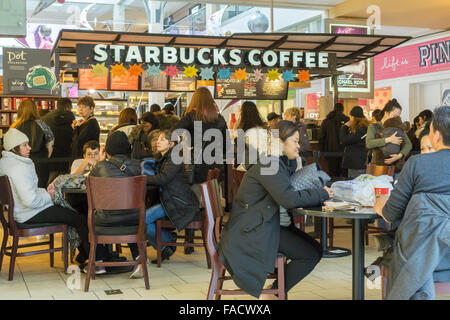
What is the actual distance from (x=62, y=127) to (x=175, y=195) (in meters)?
3.20

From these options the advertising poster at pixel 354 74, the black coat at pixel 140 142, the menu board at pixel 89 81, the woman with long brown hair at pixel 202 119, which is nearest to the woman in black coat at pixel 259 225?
the woman with long brown hair at pixel 202 119

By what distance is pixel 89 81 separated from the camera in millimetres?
10266

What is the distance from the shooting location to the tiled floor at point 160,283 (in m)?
4.66

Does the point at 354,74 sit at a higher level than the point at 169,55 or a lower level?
higher

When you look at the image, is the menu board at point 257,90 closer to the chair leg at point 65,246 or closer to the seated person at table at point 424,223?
the chair leg at point 65,246

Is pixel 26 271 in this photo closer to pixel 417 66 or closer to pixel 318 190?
pixel 318 190

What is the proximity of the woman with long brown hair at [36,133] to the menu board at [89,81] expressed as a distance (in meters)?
2.39

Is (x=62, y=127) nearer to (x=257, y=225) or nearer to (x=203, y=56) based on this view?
(x=203, y=56)

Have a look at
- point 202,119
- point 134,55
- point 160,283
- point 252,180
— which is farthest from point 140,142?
point 252,180

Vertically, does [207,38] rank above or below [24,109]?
above

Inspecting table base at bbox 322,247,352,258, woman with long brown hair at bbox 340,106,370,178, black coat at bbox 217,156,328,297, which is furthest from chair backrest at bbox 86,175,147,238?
woman with long brown hair at bbox 340,106,370,178

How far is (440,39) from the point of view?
13812mm

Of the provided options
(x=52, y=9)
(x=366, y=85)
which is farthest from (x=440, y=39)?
(x=52, y=9)
